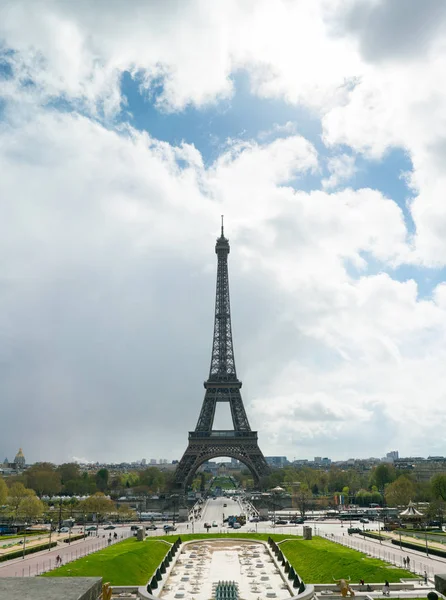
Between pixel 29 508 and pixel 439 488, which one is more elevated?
pixel 439 488

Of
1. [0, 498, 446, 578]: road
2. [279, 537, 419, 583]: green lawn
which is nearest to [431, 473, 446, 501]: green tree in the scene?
[0, 498, 446, 578]: road

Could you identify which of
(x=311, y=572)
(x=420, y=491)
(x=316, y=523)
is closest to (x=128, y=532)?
(x=316, y=523)

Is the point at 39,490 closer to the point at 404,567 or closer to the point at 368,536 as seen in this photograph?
the point at 368,536

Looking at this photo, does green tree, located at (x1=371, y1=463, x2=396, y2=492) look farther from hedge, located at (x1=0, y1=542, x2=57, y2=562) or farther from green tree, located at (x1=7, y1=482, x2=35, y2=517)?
hedge, located at (x1=0, y1=542, x2=57, y2=562)

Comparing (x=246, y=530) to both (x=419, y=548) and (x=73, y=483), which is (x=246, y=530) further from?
(x=73, y=483)

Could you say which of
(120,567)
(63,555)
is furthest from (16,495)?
(120,567)

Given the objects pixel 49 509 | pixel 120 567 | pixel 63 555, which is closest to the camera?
pixel 120 567
